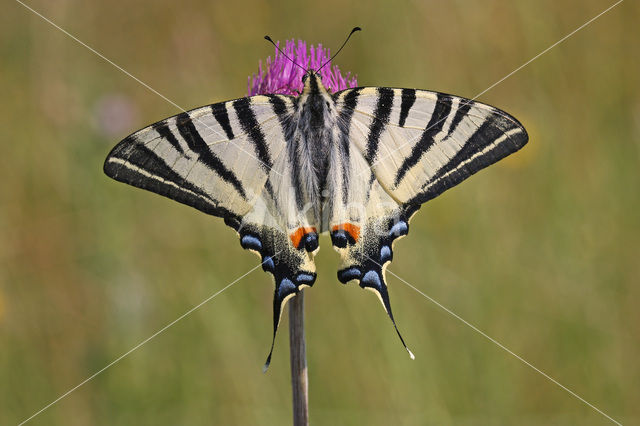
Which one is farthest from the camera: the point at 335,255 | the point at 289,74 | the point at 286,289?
the point at 335,255

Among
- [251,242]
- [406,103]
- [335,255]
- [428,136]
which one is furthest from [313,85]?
[335,255]

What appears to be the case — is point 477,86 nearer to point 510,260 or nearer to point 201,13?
point 510,260

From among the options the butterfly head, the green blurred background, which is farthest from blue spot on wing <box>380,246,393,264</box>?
the green blurred background

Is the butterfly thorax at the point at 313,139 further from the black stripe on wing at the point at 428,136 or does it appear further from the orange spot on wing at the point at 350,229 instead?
the black stripe on wing at the point at 428,136

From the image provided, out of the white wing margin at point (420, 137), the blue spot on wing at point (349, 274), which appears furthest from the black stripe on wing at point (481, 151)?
the blue spot on wing at point (349, 274)

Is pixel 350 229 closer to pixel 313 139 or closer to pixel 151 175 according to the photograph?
pixel 313 139

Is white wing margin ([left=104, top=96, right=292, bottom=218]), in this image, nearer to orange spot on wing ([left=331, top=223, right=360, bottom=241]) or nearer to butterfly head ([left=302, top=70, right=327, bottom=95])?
butterfly head ([left=302, top=70, right=327, bottom=95])

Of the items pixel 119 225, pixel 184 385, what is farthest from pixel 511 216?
pixel 119 225
